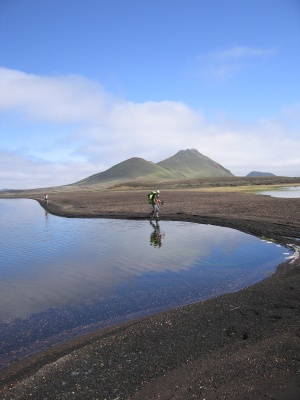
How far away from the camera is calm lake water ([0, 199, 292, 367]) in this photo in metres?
9.57

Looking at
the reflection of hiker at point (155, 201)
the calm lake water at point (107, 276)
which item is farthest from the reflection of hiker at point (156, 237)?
Result: the reflection of hiker at point (155, 201)

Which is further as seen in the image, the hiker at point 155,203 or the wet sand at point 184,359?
the hiker at point 155,203

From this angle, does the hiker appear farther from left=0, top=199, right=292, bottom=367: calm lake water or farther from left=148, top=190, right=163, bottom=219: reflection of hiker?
left=0, top=199, right=292, bottom=367: calm lake water

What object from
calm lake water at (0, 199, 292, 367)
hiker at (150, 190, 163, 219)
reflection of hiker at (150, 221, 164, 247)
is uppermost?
hiker at (150, 190, 163, 219)

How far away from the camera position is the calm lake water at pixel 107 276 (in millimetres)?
9570

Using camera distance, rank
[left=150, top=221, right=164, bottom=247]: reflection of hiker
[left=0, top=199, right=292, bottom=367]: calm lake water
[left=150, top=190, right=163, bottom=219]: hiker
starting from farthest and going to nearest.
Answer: [left=150, top=190, right=163, bottom=219]: hiker < [left=150, top=221, right=164, bottom=247]: reflection of hiker < [left=0, top=199, right=292, bottom=367]: calm lake water

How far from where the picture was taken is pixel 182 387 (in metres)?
5.55

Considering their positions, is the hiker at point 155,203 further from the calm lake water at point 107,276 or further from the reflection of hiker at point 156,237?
the calm lake water at point 107,276

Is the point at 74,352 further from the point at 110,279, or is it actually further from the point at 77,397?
the point at 110,279

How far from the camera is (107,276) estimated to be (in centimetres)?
1388

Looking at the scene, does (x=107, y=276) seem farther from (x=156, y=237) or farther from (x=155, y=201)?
(x=155, y=201)

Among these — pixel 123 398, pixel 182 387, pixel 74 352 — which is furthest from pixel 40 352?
pixel 182 387

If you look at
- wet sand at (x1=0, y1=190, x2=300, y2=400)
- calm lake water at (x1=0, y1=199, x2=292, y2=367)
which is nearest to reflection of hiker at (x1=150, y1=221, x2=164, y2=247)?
calm lake water at (x1=0, y1=199, x2=292, y2=367)

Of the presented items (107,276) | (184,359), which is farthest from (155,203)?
(184,359)
